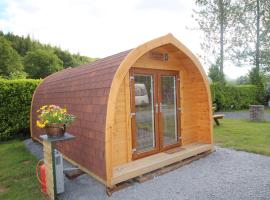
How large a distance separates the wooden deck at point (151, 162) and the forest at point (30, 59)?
17628 mm

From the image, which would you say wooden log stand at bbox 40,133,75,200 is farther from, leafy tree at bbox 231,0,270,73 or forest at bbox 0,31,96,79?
leafy tree at bbox 231,0,270,73

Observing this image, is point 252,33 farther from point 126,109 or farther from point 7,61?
point 7,61

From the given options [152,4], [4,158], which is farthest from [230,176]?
[152,4]

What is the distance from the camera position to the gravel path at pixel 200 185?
367 cm

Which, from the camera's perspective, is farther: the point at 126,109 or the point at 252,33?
the point at 252,33

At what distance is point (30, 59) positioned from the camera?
104 feet

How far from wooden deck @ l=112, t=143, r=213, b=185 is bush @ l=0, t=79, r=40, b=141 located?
5.86 m

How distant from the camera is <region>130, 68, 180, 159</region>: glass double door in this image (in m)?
4.96

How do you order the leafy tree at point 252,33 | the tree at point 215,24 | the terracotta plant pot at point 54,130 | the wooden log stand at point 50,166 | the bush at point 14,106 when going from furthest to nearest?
the leafy tree at point 252,33 → the tree at point 215,24 → the bush at point 14,106 → the terracotta plant pot at point 54,130 → the wooden log stand at point 50,166

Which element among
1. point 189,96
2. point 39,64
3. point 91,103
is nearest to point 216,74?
point 189,96

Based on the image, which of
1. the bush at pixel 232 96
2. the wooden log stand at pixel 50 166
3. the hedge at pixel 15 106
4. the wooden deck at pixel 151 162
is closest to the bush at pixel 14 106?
the hedge at pixel 15 106

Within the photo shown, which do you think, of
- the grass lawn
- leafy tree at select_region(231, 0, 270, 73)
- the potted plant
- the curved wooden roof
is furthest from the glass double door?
leafy tree at select_region(231, 0, 270, 73)

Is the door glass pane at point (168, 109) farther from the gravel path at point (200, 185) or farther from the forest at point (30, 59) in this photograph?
the forest at point (30, 59)

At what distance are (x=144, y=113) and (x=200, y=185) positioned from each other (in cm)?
187
